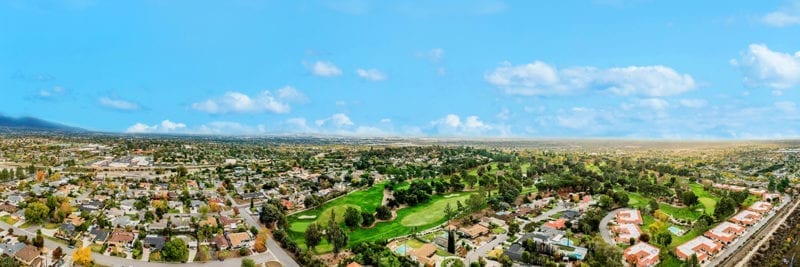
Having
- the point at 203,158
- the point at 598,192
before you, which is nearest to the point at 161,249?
the point at 598,192

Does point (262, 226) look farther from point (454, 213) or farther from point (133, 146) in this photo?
point (133, 146)

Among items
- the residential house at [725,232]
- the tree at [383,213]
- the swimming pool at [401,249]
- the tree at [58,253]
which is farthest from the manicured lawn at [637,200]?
the tree at [58,253]

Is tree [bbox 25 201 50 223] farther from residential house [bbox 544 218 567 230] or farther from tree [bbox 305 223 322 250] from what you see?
residential house [bbox 544 218 567 230]

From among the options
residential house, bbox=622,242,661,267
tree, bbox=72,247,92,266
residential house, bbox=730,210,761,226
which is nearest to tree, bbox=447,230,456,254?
residential house, bbox=622,242,661,267

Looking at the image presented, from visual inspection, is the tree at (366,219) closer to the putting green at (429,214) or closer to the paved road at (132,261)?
the putting green at (429,214)

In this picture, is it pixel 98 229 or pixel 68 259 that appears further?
pixel 98 229

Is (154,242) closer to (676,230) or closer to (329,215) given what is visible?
(329,215)
